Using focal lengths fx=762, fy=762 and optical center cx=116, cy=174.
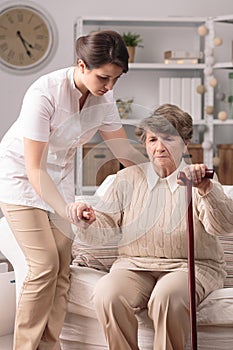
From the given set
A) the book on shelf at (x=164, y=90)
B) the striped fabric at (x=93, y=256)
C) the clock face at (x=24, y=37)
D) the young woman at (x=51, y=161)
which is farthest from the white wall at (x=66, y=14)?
the young woman at (x=51, y=161)

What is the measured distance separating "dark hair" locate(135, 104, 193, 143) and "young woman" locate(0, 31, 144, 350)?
0.29 feet

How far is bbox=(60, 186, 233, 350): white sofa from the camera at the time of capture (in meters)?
2.58

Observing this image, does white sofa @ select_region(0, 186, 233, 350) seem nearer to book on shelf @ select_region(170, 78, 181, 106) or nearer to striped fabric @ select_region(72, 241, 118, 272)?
striped fabric @ select_region(72, 241, 118, 272)

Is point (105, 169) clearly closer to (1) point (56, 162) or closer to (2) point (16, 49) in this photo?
(1) point (56, 162)

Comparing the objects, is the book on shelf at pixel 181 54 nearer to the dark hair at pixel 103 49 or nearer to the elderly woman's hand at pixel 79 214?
the dark hair at pixel 103 49

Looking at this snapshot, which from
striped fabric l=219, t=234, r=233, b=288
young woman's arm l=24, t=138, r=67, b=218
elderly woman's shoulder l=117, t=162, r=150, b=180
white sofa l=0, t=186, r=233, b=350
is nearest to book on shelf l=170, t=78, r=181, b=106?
white sofa l=0, t=186, r=233, b=350

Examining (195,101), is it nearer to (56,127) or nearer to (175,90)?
(175,90)

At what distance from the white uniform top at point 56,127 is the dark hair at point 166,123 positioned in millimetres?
111

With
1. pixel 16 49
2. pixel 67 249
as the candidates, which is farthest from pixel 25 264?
pixel 16 49

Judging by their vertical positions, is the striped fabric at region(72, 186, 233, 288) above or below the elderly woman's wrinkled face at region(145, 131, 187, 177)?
below

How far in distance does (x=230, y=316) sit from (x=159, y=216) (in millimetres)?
433

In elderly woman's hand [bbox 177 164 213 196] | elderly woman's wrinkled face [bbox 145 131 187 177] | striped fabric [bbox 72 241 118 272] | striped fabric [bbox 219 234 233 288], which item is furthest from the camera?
striped fabric [bbox 219 234 233 288]

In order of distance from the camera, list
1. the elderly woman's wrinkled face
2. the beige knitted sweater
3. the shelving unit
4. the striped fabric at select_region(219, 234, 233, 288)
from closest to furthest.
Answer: the elderly woman's wrinkled face < the beige knitted sweater < the striped fabric at select_region(219, 234, 233, 288) < the shelving unit

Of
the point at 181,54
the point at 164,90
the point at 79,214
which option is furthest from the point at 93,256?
the point at 181,54
